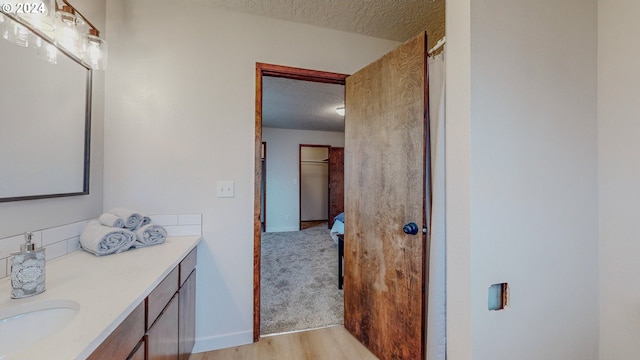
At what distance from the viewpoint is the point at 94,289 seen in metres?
0.86

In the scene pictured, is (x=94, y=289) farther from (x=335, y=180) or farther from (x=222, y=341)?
(x=335, y=180)

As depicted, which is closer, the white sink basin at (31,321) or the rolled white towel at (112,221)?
the white sink basin at (31,321)

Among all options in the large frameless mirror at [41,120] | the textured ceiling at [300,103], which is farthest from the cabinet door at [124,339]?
the textured ceiling at [300,103]

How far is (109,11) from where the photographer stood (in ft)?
5.24

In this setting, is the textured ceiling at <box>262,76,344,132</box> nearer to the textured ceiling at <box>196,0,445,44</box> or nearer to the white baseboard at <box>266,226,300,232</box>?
Answer: the textured ceiling at <box>196,0,445,44</box>

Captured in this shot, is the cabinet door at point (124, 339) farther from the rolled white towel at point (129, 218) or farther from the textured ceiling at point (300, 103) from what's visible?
the textured ceiling at point (300, 103)

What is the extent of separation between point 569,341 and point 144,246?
222cm

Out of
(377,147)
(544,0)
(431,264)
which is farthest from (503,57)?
(431,264)

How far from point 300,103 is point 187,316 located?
3123 mm

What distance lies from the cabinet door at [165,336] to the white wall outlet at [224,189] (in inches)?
27.9

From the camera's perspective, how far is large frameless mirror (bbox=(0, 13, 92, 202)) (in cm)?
98

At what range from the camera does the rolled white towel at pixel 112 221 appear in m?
1.36

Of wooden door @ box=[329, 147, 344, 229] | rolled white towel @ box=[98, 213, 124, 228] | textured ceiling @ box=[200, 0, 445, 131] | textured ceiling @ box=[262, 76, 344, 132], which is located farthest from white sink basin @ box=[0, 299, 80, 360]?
wooden door @ box=[329, 147, 344, 229]

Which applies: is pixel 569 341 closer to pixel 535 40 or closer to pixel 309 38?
pixel 535 40
